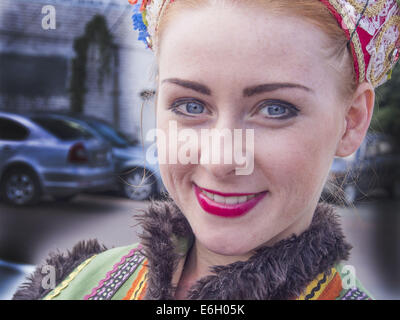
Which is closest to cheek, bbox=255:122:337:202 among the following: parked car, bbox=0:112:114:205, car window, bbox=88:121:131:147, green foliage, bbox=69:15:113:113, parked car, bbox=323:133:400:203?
parked car, bbox=323:133:400:203

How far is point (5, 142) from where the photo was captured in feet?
7.00

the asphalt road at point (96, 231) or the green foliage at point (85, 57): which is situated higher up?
the green foliage at point (85, 57)

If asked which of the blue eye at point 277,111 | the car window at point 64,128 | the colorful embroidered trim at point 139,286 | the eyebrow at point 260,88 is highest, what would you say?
the car window at point 64,128

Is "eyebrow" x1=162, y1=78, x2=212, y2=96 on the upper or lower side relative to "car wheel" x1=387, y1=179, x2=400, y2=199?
lower

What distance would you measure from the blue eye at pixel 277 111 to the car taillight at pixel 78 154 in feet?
5.77

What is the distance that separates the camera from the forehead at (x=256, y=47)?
750 mm

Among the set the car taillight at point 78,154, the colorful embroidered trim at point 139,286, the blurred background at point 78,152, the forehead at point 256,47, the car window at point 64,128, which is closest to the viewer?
the forehead at point 256,47

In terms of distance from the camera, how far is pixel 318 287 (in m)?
0.87

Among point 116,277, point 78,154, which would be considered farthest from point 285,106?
point 78,154

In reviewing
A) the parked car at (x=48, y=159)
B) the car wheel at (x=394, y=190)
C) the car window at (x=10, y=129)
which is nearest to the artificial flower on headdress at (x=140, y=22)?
the parked car at (x=48, y=159)

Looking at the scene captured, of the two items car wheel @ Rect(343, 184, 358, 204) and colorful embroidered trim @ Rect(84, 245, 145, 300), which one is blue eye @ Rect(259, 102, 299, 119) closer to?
car wheel @ Rect(343, 184, 358, 204)

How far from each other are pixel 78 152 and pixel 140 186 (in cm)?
143

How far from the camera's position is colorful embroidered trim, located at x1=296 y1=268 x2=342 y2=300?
86cm

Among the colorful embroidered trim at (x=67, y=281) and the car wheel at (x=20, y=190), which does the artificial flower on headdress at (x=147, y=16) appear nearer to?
the colorful embroidered trim at (x=67, y=281)
